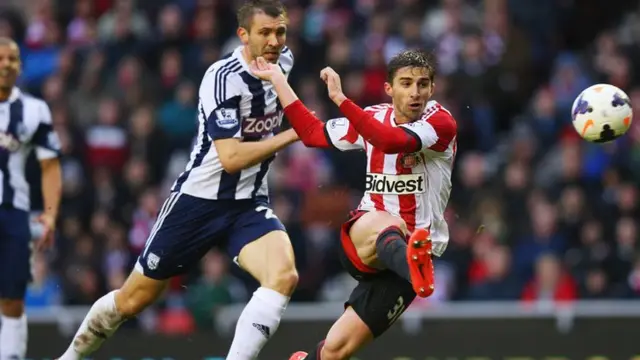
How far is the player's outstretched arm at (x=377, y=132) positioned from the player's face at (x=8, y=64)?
2.71 m

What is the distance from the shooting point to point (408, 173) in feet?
27.1

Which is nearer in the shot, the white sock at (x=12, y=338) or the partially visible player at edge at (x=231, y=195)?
the partially visible player at edge at (x=231, y=195)

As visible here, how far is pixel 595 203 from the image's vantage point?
13633 mm

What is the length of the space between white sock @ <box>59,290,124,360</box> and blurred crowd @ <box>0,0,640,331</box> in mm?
3935

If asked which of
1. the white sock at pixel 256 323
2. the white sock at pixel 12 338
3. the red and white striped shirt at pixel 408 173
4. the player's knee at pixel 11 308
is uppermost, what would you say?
the red and white striped shirt at pixel 408 173

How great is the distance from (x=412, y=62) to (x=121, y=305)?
2425mm

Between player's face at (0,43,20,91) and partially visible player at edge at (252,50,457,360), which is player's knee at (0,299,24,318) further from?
partially visible player at edge at (252,50,457,360)

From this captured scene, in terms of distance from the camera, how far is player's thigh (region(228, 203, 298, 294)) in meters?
8.39

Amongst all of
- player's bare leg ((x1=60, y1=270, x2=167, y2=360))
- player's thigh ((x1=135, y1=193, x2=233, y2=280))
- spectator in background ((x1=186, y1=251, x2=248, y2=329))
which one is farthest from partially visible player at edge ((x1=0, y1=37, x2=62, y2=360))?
spectator in background ((x1=186, y1=251, x2=248, y2=329))

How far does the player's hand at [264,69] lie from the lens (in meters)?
8.31

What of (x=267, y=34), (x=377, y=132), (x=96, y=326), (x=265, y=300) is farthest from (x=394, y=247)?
(x=96, y=326)

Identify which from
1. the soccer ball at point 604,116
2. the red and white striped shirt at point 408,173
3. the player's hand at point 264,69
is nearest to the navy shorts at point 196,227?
the red and white striped shirt at point 408,173

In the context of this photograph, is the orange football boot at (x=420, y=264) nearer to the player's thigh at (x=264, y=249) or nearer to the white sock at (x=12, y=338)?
the player's thigh at (x=264, y=249)

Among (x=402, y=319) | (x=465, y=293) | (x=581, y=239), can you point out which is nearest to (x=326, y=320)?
(x=402, y=319)
